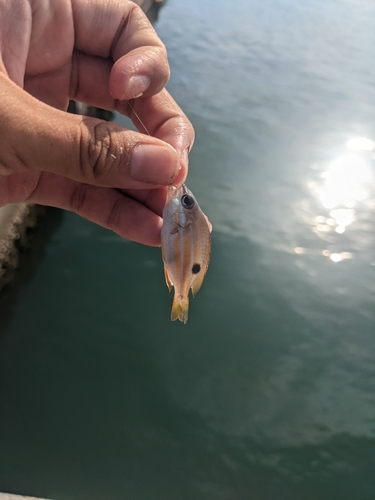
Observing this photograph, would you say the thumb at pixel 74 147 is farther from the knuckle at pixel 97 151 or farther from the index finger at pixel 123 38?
the index finger at pixel 123 38

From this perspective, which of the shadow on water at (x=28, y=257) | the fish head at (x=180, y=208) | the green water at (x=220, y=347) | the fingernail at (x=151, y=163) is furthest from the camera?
the shadow on water at (x=28, y=257)

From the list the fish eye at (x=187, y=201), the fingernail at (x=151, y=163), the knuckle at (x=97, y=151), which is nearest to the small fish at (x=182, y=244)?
the fish eye at (x=187, y=201)

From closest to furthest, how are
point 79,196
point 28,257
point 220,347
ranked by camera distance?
point 79,196
point 220,347
point 28,257

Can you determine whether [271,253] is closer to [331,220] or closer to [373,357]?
[331,220]

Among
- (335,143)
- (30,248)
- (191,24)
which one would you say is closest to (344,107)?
(335,143)

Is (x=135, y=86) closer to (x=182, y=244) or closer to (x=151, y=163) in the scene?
(x=151, y=163)

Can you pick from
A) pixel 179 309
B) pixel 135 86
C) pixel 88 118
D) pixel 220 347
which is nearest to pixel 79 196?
pixel 135 86
